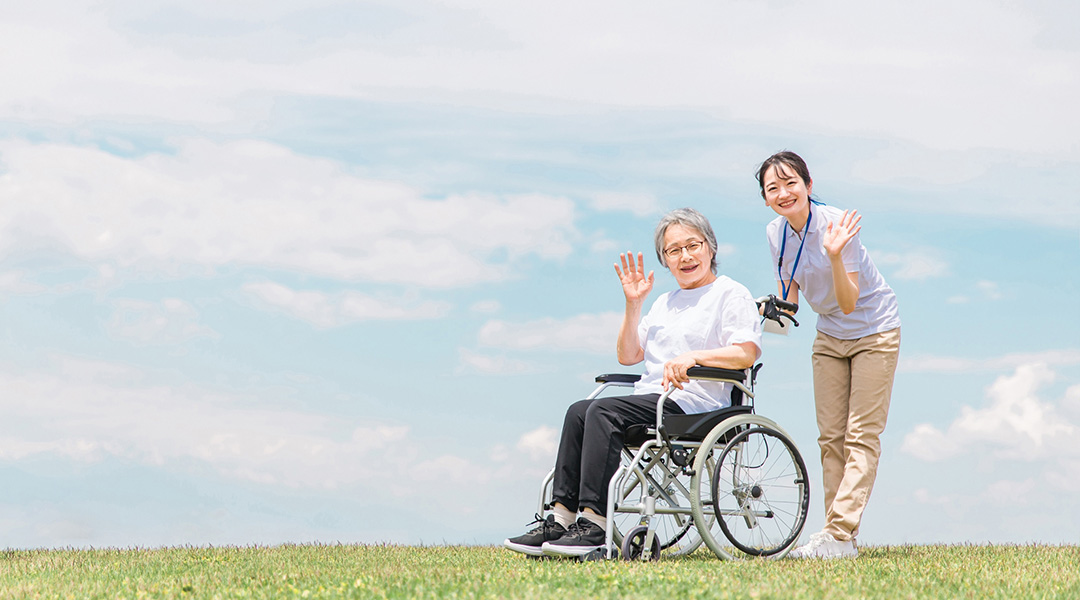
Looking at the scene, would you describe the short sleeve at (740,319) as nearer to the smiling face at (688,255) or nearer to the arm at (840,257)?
the smiling face at (688,255)

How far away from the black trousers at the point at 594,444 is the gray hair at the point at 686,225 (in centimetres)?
82

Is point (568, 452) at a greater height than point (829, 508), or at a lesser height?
greater

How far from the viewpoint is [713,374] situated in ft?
17.5

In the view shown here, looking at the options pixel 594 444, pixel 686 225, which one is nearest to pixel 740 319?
pixel 686 225

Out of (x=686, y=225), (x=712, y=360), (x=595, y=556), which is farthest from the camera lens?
(x=686, y=225)

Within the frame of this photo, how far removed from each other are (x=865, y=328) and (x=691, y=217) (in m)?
1.34

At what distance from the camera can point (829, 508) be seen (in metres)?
6.27

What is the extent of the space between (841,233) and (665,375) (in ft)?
4.35

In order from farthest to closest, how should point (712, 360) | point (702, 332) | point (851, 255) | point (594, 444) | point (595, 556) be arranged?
1. point (851, 255)
2. point (702, 332)
3. point (712, 360)
4. point (594, 444)
5. point (595, 556)

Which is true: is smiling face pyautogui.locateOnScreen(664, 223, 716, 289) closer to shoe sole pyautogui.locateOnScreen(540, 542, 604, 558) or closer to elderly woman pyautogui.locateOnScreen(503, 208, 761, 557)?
elderly woman pyautogui.locateOnScreen(503, 208, 761, 557)

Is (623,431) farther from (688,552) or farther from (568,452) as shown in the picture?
(688,552)

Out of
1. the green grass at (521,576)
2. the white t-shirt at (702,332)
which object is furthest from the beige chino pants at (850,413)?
the white t-shirt at (702,332)

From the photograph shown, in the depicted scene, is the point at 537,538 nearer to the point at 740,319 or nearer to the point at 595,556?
the point at 595,556

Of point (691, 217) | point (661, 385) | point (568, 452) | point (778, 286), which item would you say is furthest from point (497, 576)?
point (778, 286)
